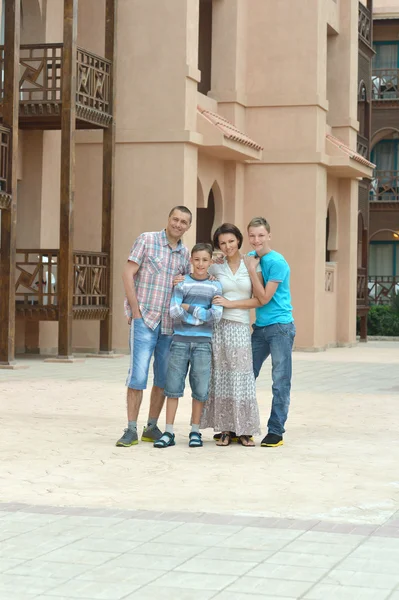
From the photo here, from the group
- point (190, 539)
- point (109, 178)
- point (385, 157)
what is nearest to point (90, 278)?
point (109, 178)

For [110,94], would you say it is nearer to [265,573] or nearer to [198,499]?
[198,499]

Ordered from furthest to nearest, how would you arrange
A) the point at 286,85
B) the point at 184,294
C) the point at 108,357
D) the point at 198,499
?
the point at 286,85 → the point at 108,357 → the point at 184,294 → the point at 198,499

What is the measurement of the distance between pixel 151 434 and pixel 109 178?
12811 mm

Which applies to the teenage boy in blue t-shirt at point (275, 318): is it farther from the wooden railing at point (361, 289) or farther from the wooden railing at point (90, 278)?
the wooden railing at point (361, 289)

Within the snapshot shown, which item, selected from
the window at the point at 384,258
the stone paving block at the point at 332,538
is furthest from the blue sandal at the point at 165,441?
the window at the point at 384,258

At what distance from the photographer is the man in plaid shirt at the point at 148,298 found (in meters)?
10.2

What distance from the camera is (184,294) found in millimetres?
10203

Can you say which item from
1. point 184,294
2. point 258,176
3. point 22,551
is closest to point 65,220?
point 258,176

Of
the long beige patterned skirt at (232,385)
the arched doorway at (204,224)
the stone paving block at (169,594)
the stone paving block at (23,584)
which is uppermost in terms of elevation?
the arched doorway at (204,224)

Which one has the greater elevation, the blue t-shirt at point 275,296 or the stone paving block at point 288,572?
the blue t-shirt at point 275,296

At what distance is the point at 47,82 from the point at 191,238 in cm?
444

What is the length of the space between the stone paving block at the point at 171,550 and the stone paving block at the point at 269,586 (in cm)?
53

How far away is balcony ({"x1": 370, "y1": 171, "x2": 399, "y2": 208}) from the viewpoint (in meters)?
44.5

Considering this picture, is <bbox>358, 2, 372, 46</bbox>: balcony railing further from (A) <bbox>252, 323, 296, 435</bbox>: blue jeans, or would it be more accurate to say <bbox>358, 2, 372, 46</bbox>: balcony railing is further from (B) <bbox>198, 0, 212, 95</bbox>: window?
(A) <bbox>252, 323, 296, 435</bbox>: blue jeans
